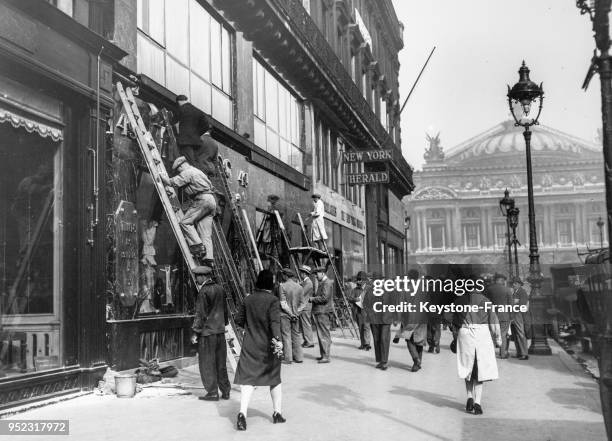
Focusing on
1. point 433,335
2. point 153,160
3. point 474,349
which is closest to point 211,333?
point 153,160

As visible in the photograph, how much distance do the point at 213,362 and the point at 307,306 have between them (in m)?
6.69

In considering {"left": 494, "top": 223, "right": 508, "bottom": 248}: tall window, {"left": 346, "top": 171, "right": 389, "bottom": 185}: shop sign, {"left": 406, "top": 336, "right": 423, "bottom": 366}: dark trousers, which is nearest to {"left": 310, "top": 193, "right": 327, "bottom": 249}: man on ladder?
{"left": 346, "top": 171, "right": 389, "bottom": 185}: shop sign

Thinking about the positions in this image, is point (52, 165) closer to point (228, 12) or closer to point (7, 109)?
point (7, 109)

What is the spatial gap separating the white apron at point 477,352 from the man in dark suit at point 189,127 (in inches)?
243

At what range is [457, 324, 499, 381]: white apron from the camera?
8891 millimetres

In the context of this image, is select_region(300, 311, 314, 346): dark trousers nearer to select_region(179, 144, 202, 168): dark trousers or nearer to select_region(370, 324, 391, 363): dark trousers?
select_region(370, 324, 391, 363): dark trousers

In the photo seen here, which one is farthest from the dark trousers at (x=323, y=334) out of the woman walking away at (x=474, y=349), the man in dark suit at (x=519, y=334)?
the woman walking away at (x=474, y=349)

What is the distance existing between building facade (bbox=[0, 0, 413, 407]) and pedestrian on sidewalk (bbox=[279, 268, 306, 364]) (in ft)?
6.51

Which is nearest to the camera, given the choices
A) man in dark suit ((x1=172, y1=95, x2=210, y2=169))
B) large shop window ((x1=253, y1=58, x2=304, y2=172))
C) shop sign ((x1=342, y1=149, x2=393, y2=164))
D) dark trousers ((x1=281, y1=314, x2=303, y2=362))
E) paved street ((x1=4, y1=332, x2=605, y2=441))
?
paved street ((x1=4, y1=332, x2=605, y2=441))

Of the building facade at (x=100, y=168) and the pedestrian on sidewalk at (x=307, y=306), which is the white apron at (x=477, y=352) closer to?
the building facade at (x=100, y=168)

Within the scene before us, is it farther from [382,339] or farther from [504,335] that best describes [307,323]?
[504,335]

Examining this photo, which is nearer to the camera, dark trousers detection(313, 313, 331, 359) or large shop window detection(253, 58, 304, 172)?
dark trousers detection(313, 313, 331, 359)

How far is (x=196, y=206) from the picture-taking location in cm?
1198

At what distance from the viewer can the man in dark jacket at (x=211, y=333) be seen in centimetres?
949
